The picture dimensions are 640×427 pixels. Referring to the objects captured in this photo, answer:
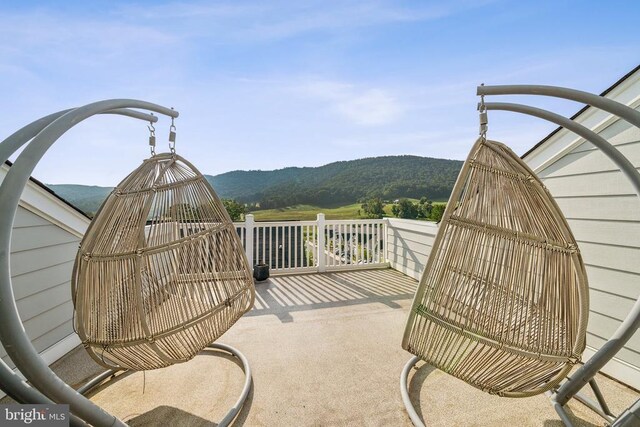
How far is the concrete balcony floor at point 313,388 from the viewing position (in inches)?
66.0

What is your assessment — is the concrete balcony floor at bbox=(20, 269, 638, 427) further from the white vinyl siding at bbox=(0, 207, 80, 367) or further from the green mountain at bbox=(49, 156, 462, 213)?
the green mountain at bbox=(49, 156, 462, 213)

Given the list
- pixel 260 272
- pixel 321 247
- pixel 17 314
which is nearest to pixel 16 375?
pixel 17 314

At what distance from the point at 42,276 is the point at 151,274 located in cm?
126

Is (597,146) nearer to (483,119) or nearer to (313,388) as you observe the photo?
(483,119)

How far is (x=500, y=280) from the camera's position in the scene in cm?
147

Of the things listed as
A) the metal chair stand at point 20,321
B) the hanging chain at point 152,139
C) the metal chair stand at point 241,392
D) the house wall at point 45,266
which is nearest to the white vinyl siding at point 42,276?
the house wall at point 45,266

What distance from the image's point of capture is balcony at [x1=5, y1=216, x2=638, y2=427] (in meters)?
1.69

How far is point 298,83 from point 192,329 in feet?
13.7

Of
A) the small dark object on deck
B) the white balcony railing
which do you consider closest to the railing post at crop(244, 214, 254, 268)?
the white balcony railing

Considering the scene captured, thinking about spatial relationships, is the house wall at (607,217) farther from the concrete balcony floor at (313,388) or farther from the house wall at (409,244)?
the house wall at (409,244)

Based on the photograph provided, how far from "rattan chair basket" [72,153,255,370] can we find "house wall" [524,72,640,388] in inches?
98.8

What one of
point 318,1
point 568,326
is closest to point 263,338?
point 568,326

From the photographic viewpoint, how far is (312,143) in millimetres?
11211

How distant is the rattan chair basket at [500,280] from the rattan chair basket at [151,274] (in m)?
1.14
